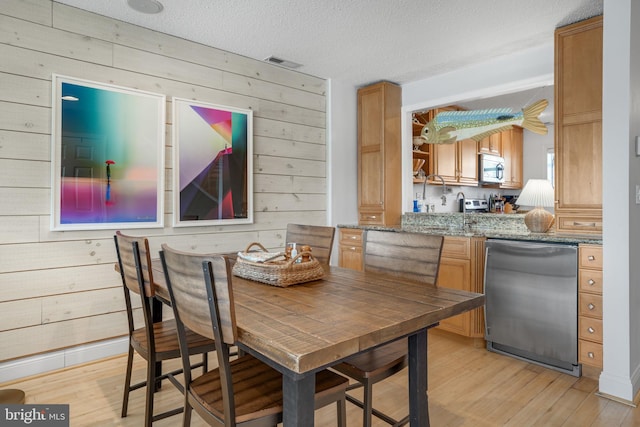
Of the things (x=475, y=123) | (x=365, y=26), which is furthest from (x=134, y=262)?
(x=475, y=123)

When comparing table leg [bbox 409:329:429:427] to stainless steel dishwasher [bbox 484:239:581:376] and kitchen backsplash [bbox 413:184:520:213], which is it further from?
kitchen backsplash [bbox 413:184:520:213]

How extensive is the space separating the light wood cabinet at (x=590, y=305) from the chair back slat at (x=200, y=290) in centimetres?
228

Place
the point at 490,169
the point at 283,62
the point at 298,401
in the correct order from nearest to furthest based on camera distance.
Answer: the point at 298,401, the point at 283,62, the point at 490,169

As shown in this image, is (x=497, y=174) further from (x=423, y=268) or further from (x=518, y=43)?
(x=423, y=268)


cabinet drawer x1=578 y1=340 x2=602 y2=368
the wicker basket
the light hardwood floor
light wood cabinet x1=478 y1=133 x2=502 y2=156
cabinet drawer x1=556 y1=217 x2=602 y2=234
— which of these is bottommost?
the light hardwood floor

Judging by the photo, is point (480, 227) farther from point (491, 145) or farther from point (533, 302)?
point (491, 145)

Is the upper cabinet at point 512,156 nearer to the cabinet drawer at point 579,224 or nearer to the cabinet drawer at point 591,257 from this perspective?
the cabinet drawer at point 579,224

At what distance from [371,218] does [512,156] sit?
11.2ft

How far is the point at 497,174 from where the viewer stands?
19.1ft

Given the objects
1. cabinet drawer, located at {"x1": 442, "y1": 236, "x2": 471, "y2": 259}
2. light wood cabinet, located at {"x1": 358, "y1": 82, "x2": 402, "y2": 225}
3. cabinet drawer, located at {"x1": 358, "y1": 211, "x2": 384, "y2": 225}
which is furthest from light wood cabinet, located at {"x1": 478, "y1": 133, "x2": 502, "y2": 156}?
cabinet drawer, located at {"x1": 442, "y1": 236, "x2": 471, "y2": 259}

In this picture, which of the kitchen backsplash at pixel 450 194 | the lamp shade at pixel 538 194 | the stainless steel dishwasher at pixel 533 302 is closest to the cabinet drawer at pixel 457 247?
the stainless steel dishwasher at pixel 533 302

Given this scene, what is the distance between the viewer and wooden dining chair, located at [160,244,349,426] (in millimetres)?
1101

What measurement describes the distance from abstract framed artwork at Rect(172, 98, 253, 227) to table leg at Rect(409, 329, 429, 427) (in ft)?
7.24
